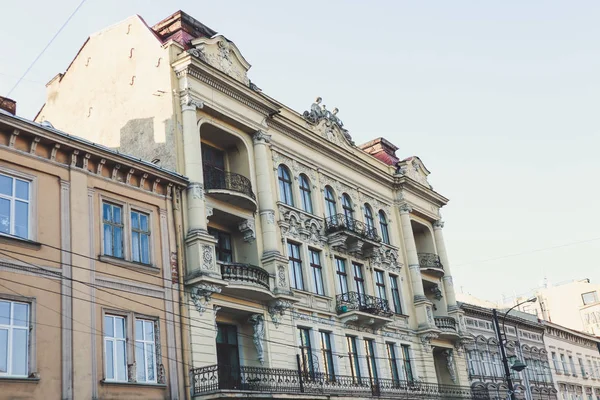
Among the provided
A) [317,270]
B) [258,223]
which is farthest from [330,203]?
[258,223]

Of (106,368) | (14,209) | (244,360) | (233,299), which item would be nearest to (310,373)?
(244,360)

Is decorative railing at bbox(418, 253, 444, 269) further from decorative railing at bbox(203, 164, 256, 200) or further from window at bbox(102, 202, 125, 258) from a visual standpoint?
window at bbox(102, 202, 125, 258)

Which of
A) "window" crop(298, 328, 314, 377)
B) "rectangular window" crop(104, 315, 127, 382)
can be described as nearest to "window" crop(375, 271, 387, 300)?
"window" crop(298, 328, 314, 377)

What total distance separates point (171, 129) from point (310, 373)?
1031 cm

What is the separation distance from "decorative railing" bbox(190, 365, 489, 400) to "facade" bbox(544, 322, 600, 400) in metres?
22.2

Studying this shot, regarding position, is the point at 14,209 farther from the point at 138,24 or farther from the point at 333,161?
the point at 333,161

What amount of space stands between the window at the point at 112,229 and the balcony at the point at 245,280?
3860mm

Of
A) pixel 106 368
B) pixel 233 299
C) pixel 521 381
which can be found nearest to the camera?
pixel 106 368

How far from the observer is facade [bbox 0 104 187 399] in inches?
724

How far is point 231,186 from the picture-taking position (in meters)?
27.3

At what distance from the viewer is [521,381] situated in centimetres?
4756

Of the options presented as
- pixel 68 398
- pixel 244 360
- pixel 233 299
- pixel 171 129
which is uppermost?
pixel 171 129

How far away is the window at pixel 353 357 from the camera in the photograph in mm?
30469

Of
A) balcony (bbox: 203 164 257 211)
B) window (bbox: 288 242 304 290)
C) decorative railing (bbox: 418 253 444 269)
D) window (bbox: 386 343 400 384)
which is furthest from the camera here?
decorative railing (bbox: 418 253 444 269)
